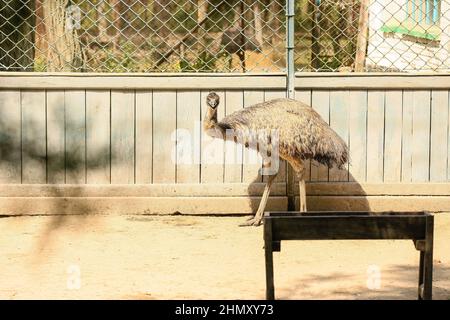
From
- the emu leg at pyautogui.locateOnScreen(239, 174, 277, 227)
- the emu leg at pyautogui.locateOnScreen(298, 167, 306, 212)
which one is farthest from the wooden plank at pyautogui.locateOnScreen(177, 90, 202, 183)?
the emu leg at pyautogui.locateOnScreen(298, 167, 306, 212)

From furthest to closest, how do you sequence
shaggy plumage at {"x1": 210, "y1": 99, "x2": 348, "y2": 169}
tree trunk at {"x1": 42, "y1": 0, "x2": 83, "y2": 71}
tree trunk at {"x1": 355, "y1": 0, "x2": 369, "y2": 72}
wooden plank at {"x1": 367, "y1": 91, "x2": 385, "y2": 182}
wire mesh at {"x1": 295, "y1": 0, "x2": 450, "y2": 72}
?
tree trunk at {"x1": 355, "y1": 0, "x2": 369, "y2": 72} → wire mesh at {"x1": 295, "y1": 0, "x2": 450, "y2": 72} → tree trunk at {"x1": 42, "y1": 0, "x2": 83, "y2": 71} → wooden plank at {"x1": 367, "y1": 91, "x2": 385, "y2": 182} → shaggy plumage at {"x1": 210, "y1": 99, "x2": 348, "y2": 169}

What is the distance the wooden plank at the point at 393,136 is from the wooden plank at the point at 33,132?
119 inches

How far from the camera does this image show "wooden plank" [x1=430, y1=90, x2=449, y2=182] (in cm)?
870

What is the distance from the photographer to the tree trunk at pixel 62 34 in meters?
9.82

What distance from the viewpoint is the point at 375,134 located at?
8.72 meters

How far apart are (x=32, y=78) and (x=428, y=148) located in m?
3.54

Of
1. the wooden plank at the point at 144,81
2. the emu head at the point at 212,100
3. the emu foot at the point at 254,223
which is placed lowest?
the emu foot at the point at 254,223

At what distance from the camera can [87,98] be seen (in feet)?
28.4

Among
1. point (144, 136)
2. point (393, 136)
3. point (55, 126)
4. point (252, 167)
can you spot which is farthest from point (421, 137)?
point (55, 126)

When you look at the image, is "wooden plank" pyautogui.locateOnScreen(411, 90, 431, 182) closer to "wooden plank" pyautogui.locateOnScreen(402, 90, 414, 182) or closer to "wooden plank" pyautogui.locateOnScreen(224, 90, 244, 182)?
"wooden plank" pyautogui.locateOnScreen(402, 90, 414, 182)

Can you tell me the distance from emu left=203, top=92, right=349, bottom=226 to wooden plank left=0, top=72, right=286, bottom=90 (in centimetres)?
43

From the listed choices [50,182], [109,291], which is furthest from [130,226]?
[109,291]

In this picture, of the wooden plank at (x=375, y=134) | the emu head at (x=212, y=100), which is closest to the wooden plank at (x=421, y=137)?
the wooden plank at (x=375, y=134)

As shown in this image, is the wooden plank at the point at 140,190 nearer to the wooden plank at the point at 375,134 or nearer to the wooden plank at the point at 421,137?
the wooden plank at the point at 375,134
